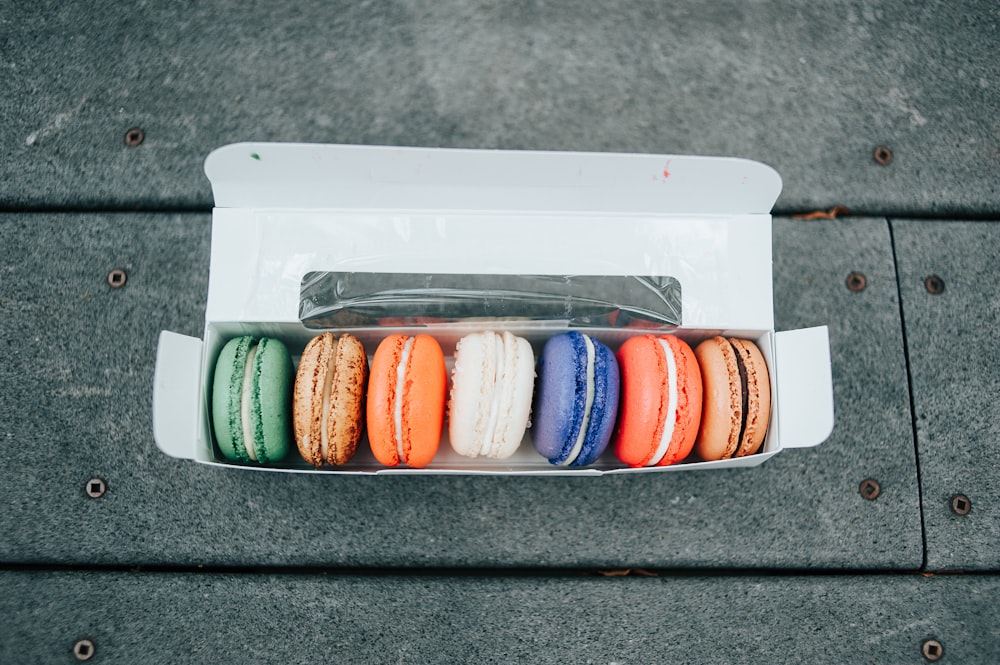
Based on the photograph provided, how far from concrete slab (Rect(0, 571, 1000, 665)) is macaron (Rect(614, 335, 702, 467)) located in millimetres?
276

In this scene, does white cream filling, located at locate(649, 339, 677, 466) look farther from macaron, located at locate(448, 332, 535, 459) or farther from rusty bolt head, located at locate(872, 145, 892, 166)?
rusty bolt head, located at locate(872, 145, 892, 166)

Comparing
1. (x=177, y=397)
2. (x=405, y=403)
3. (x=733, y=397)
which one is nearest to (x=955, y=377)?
(x=733, y=397)

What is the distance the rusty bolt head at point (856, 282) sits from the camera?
1135 mm

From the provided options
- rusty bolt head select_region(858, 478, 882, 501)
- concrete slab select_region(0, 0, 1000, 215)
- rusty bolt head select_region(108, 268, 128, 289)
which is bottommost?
rusty bolt head select_region(858, 478, 882, 501)

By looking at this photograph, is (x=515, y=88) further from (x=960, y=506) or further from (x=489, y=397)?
(x=960, y=506)

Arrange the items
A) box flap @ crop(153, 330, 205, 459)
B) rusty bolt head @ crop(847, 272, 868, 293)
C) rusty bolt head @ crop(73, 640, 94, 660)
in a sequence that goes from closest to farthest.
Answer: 1. box flap @ crop(153, 330, 205, 459)
2. rusty bolt head @ crop(73, 640, 94, 660)
3. rusty bolt head @ crop(847, 272, 868, 293)

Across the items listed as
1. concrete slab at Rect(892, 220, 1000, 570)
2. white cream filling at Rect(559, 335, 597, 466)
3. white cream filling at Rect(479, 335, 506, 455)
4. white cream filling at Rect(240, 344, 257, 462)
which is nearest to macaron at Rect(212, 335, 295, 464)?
white cream filling at Rect(240, 344, 257, 462)

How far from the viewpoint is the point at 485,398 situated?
0.86m

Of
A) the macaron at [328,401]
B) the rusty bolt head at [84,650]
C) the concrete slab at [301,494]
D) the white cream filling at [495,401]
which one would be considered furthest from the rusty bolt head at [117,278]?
the white cream filling at [495,401]

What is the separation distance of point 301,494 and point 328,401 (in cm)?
24

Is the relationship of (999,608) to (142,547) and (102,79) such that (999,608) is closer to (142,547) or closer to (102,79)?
(142,547)

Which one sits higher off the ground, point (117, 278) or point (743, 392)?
point (117, 278)

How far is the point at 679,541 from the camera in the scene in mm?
1053

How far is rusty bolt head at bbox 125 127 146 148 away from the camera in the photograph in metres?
1.16
